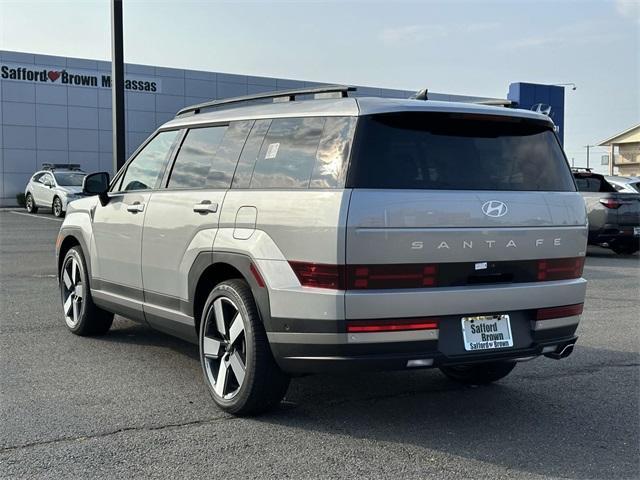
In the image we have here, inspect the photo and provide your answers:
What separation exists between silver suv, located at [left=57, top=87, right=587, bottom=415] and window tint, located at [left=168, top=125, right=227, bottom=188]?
0.09 ft

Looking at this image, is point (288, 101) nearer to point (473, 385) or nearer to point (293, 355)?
point (293, 355)

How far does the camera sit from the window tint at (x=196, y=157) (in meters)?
5.34

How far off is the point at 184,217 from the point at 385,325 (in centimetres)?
185

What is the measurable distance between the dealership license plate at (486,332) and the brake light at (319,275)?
0.79m

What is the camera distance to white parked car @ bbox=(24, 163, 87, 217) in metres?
23.5

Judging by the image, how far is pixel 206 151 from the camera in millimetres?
5434

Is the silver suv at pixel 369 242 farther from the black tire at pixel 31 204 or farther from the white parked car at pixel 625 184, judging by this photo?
the black tire at pixel 31 204

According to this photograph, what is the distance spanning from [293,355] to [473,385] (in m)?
1.89

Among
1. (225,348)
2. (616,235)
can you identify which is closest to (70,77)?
(616,235)

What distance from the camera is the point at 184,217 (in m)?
5.26

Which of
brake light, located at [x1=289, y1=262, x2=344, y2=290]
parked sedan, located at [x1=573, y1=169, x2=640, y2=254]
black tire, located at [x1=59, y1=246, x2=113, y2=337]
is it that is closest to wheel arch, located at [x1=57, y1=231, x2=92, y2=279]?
black tire, located at [x1=59, y1=246, x2=113, y2=337]

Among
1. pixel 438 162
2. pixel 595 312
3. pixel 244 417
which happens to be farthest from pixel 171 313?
pixel 595 312

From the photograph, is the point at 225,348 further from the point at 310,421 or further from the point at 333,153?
the point at 333,153

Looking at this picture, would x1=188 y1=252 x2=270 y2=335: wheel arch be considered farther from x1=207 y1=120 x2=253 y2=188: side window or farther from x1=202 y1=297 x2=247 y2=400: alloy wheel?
x1=207 y1=120 x2=253 y2=188: side window
